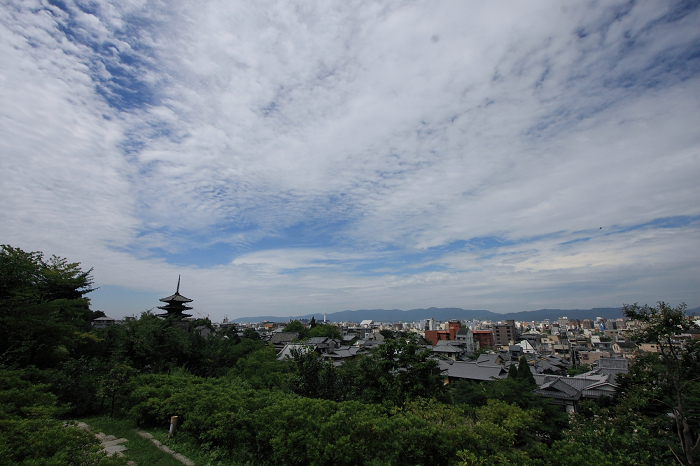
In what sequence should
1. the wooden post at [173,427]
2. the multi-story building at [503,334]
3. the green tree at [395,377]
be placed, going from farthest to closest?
the multi-story building at [503,334] < the green tree at [395,377] < the wooden post at [173,427]

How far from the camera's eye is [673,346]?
6305 millimetres

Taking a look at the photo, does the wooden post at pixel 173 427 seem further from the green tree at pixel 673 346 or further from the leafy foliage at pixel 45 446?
the green tree at pixel 673 346

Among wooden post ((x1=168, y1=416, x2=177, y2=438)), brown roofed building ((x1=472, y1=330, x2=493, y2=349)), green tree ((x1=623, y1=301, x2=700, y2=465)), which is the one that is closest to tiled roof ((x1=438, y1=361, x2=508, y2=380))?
green tree ((x1=623, y1=301, x2=700, y2=465))

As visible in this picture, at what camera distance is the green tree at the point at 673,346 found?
599 centimetres

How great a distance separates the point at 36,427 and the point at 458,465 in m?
6.47

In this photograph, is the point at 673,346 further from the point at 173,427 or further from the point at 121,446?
the point at 121,446

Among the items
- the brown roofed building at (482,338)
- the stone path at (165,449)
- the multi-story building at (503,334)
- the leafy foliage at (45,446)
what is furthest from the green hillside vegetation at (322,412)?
the multi-story building at (503,334)

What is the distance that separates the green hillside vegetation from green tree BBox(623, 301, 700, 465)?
3 centimetres

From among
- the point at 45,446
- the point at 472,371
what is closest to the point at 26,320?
the point at 45,446

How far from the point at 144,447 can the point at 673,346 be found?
12005mm

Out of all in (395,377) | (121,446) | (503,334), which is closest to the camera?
(121,446)

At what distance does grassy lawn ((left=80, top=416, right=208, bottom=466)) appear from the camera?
689cm

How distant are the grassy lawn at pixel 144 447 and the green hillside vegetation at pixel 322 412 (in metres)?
0.24

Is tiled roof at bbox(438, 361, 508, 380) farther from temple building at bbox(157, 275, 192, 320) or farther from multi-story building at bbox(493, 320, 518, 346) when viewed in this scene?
multi-story building at bbox(493, 320, 518, 346)
